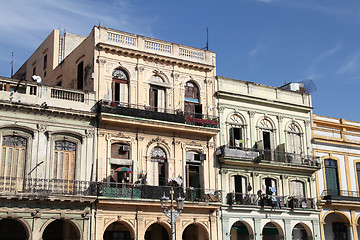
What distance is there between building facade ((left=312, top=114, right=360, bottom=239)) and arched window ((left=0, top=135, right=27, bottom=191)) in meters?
19.5

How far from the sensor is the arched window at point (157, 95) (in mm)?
29391

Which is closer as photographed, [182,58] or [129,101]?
[129,101]

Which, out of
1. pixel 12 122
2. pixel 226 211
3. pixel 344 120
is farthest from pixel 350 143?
pixel 12 122

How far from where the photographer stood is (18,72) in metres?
42.3

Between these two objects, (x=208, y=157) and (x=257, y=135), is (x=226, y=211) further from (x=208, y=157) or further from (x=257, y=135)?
(x=257, y=135)

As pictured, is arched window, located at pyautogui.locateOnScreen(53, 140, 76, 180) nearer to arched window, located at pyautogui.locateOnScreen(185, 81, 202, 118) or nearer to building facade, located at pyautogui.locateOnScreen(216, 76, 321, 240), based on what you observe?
arched window, located at pyautogui.locateOnScreen(185, 81, 202, 118)

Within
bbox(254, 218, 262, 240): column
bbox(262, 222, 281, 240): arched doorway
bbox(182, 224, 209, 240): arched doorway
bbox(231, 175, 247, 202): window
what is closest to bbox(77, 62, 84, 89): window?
bbox(182, 224, 209, 240): arched doorway

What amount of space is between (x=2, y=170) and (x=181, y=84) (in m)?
11.7

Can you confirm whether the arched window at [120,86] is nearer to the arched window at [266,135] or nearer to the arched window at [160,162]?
the arched window at [160,162]

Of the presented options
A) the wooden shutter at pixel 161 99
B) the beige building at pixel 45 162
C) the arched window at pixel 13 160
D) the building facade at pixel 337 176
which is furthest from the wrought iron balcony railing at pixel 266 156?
the arched window at pixel 13 160

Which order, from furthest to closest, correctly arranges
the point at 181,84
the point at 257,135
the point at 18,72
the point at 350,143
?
the point at 18,72 → the point at 350,143 → the point at 257,135 → the point at 181,84

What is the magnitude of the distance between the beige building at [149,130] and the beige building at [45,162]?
0.85 metres

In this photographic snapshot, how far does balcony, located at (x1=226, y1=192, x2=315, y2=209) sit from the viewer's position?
30309mm

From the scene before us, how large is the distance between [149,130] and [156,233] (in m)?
5.90
